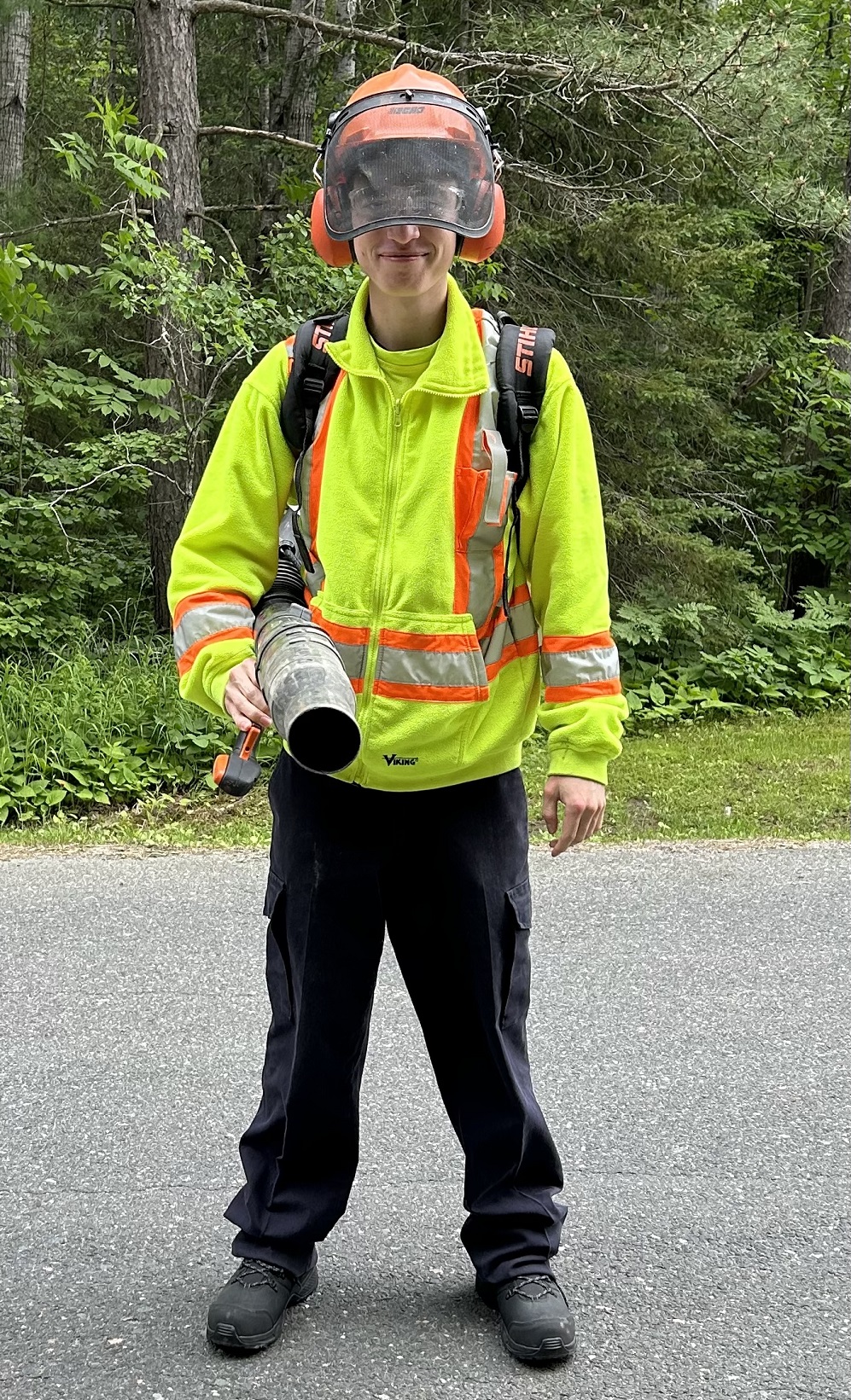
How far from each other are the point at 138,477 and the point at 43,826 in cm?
278

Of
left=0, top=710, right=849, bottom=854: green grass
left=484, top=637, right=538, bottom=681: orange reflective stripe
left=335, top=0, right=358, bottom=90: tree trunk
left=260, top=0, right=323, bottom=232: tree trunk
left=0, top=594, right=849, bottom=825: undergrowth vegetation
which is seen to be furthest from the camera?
left=260, top=0, right=323, bottom=232: tree trunk

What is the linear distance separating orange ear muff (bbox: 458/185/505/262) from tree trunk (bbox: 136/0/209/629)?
585cm

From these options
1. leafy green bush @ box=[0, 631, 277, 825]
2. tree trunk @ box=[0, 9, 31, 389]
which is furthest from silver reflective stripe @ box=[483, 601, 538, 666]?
tree trunk @ box=[0, 9, 31, 389]

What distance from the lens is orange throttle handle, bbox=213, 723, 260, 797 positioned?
7.23 feet

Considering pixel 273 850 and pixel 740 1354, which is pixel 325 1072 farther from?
pixel 740 1354

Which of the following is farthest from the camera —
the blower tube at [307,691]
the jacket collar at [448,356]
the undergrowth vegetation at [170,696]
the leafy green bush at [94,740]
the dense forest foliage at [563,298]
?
the dense forest foliage at [563,298]

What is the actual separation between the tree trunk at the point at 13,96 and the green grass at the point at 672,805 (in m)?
5.87

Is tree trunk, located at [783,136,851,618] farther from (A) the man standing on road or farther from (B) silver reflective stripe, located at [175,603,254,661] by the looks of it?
(B) silver reflective stripe, located at [175,603,254,661]

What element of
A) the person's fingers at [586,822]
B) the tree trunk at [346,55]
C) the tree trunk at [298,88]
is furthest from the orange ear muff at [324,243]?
the tree trunk at [298,88]

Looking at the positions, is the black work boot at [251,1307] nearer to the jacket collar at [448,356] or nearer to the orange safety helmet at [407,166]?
the jacket collar at [448,356]

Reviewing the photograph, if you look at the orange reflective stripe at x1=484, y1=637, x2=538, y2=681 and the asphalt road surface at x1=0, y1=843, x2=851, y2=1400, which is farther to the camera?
the asphalt road surface at x1=0, y1=843, x2=851, y2=1400

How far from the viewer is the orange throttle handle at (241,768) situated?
86.7 inches

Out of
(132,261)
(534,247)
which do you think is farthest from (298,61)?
(132,261)

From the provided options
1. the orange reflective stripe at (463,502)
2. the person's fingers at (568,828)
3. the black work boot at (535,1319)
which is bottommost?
the black work boot at (535,1319)
